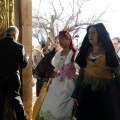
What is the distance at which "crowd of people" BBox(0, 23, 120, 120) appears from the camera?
12.6 feet

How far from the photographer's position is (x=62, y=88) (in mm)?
4754

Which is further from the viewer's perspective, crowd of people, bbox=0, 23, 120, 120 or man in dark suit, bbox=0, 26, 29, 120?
man in dark suit, bbox=0, 26, 29, 120

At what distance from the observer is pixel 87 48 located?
4188 mm

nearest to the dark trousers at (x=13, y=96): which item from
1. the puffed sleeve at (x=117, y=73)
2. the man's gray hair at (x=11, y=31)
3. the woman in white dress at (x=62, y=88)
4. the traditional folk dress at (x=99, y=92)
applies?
the woman in white dress at (x=62, y=88)

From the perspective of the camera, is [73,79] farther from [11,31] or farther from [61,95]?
[11,31]

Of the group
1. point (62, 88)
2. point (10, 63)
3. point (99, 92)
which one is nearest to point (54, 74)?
→ point (62, 88)

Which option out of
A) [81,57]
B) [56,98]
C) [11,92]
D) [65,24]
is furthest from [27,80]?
[65,24]

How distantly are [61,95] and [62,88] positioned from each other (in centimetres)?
11

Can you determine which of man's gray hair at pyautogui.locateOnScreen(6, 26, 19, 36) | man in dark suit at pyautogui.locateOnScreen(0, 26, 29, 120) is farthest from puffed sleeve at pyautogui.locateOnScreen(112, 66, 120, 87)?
man's gray hair at pyautogui.locateOnScreen(6, 26, 19, 36)

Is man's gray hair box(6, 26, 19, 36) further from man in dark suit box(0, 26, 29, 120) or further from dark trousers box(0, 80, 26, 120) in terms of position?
dark trousers box(0, 80, 26, 120)

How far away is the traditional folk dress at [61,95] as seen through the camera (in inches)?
183

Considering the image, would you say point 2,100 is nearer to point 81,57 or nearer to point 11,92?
point 11,92


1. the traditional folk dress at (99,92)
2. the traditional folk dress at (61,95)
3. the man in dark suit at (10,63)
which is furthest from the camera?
the man in dark suit at (10,63)

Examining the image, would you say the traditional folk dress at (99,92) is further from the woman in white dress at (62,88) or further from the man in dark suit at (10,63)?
the man in dark suit at (10,63)
